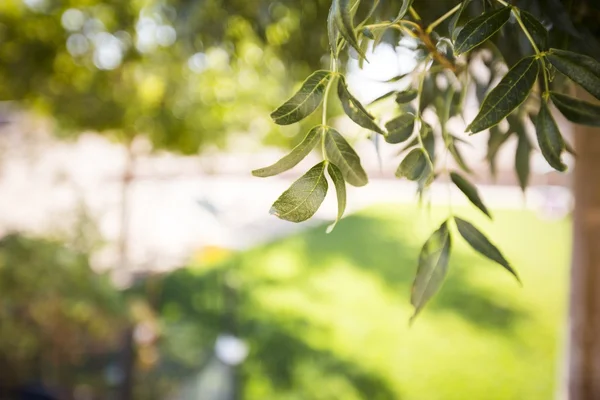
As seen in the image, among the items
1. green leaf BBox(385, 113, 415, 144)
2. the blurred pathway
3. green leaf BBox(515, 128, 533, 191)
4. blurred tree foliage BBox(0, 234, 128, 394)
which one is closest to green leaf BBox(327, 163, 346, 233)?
green leaf BBox(385, 113, 415, 144)

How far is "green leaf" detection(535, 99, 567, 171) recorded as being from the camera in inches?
15.0

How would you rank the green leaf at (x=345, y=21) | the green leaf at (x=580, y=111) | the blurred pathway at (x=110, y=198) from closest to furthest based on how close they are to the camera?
the green leaf at (x=345, y=21) → the green leaf at (x=580, y=111) → the blurred pathway at (x=110, y=198)

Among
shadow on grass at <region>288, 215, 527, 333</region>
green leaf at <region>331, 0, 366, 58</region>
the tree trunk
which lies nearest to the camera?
green leaf at <region>331, 0, 366, 58</region>

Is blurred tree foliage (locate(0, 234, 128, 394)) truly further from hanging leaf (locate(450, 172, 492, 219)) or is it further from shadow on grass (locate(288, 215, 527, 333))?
hanging leaf (locate(450, 172, 492, 219))

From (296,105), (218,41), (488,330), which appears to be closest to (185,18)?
(218,41)

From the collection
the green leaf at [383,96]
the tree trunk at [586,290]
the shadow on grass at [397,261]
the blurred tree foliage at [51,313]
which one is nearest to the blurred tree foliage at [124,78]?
the blurred tree foliage at [51,313]

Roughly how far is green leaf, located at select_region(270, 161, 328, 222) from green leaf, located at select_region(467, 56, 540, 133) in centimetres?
9

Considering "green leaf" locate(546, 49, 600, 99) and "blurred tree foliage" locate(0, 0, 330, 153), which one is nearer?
"green leaf" locate(546, 49, 600, 99)

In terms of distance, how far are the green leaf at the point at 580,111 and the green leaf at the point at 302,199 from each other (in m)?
0.20

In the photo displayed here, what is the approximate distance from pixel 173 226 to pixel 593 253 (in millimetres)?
2780

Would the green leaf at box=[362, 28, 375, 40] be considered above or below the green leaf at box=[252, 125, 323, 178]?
above

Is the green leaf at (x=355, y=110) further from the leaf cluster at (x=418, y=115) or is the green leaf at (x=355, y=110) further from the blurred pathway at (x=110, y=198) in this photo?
the blurred pathway at (x=110, y=198)

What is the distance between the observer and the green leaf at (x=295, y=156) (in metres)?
0.33

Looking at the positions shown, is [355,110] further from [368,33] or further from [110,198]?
[110,198]
